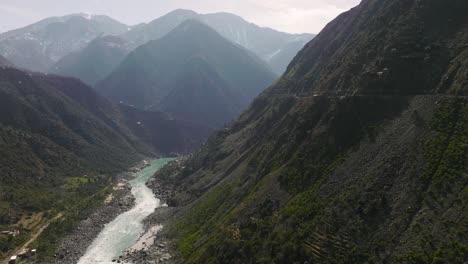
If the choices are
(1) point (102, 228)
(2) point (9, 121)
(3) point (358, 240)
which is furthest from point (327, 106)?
(2) point (9, 121)

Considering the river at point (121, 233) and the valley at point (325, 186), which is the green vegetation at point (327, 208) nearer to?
the valley at point (325, 186)

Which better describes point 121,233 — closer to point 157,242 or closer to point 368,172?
point 157,242

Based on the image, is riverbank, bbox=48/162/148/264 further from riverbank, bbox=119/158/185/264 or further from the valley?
riverbank, bbox=119/158/185/264

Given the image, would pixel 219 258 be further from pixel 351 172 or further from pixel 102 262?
pixel 102 262

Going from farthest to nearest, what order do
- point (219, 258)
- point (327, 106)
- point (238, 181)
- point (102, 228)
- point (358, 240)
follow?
point (102, 228), point (238, 181), point (327, 106), point (219, 258), point (358, 240)

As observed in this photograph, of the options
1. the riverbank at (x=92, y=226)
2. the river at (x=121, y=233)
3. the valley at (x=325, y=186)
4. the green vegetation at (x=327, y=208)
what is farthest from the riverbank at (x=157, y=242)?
the riverbank at (x=92, y=226)

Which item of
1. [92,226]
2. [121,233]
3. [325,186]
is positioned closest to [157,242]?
[121,233]

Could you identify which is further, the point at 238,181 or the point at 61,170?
the point at 61,170
